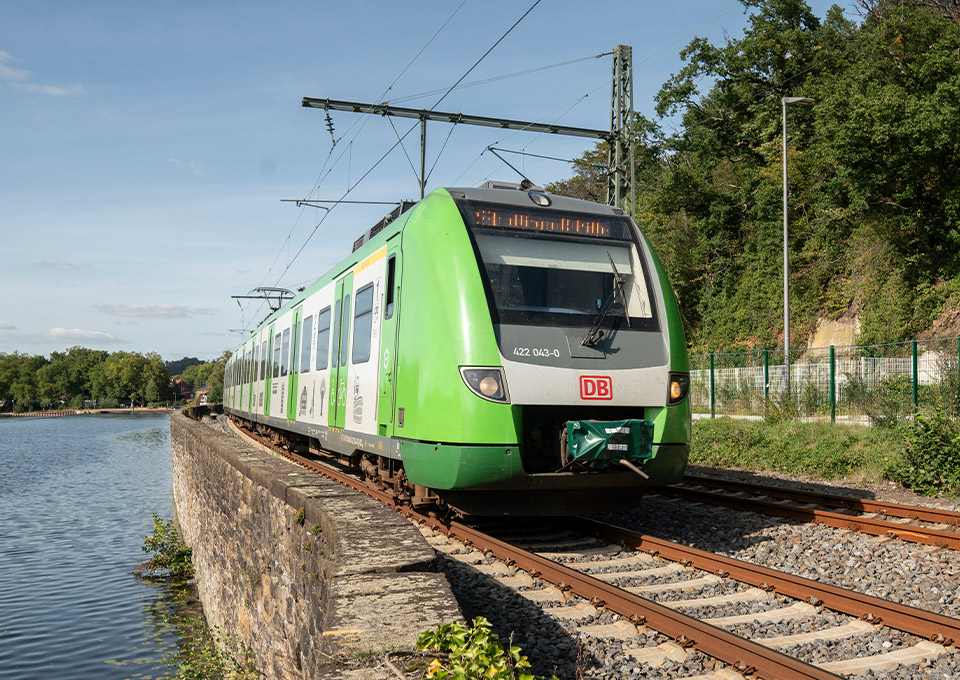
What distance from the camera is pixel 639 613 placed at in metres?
5.21

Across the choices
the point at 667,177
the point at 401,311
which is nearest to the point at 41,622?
the point at 401,311

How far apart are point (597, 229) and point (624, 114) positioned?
41.5 feet

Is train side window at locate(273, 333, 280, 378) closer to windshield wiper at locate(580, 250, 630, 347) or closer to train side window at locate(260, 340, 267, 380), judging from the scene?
train side window at locate(260, 340, 267, 380)

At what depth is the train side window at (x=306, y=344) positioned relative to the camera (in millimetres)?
13828

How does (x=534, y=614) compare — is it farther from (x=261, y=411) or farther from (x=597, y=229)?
(x=261, y=411)

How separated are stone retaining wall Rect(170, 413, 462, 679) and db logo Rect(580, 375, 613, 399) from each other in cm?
212

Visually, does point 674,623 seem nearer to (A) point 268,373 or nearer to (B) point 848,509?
(B) point 848,509

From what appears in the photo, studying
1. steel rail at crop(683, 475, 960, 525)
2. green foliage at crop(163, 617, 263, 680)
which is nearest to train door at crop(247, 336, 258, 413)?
green foliage at crop(163, 617, 263, 680)

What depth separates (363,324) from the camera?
9.86 metres

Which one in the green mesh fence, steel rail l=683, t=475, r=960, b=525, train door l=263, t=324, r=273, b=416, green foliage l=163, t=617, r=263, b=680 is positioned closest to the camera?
green foliage l=163, t=617, r=263, b=680

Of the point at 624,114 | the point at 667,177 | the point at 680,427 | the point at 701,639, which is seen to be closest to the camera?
the point at 701,639

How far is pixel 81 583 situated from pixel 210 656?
8757 millimetres

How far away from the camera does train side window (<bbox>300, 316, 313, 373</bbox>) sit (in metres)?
13.8

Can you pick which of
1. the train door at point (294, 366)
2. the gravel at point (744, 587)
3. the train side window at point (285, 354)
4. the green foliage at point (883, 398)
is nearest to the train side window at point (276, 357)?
the train side window at point (285, 354)
